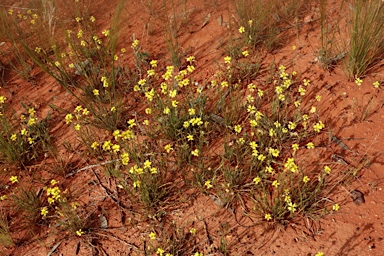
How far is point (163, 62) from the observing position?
4.36 m

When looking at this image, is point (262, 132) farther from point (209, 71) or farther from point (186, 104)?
point (209, 71)

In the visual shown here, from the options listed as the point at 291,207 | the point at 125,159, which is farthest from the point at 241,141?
the point at 125,159

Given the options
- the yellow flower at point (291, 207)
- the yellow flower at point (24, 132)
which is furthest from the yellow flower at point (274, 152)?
the yellow flower at point (24, 132)

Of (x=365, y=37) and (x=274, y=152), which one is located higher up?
(x=365, y=37)

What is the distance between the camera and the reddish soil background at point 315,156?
2908 millimetres

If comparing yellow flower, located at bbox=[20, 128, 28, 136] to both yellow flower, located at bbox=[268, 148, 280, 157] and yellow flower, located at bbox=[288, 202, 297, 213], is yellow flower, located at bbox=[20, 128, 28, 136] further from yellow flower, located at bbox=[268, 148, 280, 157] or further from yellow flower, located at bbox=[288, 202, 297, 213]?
yellow flower, located at bbox=[288, 202, 297, 213]

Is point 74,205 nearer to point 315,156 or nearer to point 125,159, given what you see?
point 125,159

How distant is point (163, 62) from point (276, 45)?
1.33 metres

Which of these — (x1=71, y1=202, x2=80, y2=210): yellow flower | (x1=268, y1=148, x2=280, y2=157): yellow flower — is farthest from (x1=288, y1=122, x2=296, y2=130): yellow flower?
(x1=71, y1=202, x2=80, y2=210): yellow flower

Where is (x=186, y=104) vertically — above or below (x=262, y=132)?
above

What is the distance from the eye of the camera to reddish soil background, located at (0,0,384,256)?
2908 millimetres

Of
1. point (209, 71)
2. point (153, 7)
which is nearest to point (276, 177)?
point (209, 71)

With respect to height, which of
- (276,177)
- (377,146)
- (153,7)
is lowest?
(377,146)

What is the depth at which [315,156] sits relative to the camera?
3348mm
